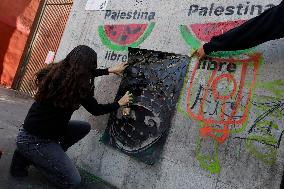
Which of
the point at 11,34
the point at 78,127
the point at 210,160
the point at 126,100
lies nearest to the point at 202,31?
the point at 126,100

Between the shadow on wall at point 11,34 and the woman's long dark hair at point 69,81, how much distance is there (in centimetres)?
880

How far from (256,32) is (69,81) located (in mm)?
1764

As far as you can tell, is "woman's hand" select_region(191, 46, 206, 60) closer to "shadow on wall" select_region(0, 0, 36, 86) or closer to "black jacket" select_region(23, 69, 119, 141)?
"black jacket" select_region(23, 69, 119, 141)

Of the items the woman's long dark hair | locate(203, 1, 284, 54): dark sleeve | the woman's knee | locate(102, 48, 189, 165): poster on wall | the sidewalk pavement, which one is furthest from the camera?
the woman's knee

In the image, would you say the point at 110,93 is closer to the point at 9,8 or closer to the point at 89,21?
the point at 89,21

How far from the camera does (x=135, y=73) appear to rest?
13.3 feet

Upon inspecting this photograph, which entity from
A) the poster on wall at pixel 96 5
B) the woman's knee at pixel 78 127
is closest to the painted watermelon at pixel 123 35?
the poster on wall at pixel 96 5

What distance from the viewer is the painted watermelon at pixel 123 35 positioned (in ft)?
14.0

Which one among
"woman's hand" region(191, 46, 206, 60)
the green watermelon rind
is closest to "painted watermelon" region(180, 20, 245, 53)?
the green watermelon rind

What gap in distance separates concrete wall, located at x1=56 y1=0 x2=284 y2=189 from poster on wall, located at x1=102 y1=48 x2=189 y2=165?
0.09 metres

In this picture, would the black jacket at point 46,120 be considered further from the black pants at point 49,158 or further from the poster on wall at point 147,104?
the poster on wall at point 147,104

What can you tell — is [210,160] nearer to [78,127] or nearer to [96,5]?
[78,127]

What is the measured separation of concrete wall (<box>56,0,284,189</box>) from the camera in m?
3.05

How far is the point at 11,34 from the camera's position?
11531 millimetres
